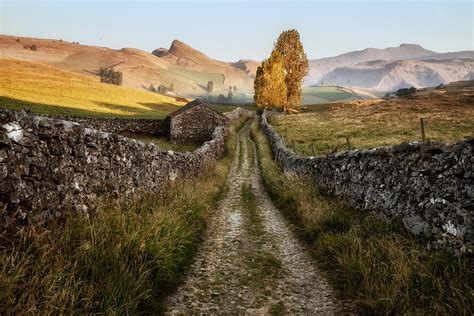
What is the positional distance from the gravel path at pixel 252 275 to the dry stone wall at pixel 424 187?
2266 mm

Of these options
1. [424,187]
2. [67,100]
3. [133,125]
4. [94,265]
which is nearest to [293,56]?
[133,125]

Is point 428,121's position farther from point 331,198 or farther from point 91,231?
point 91,231

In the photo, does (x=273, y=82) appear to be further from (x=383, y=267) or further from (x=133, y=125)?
(x=383, y=267)

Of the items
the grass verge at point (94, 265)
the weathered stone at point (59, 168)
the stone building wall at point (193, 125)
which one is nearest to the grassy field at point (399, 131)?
the stone building wall at point (193, 125)

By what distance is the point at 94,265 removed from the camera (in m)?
5.18

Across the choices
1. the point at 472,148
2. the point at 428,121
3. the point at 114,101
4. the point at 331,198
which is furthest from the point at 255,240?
the point at 114,101

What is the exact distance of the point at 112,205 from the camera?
7715mm

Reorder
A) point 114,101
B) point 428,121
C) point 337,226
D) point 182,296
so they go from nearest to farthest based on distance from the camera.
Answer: point 182,296
point 337,226
point 428,121
point 114,101

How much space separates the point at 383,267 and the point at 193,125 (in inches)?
1515

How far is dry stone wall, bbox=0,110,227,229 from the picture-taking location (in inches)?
195

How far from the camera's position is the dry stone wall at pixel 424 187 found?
5.94 metres

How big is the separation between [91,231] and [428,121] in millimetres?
39188

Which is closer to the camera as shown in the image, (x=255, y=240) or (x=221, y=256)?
(x=221, y=256)

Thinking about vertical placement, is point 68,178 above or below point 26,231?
above
